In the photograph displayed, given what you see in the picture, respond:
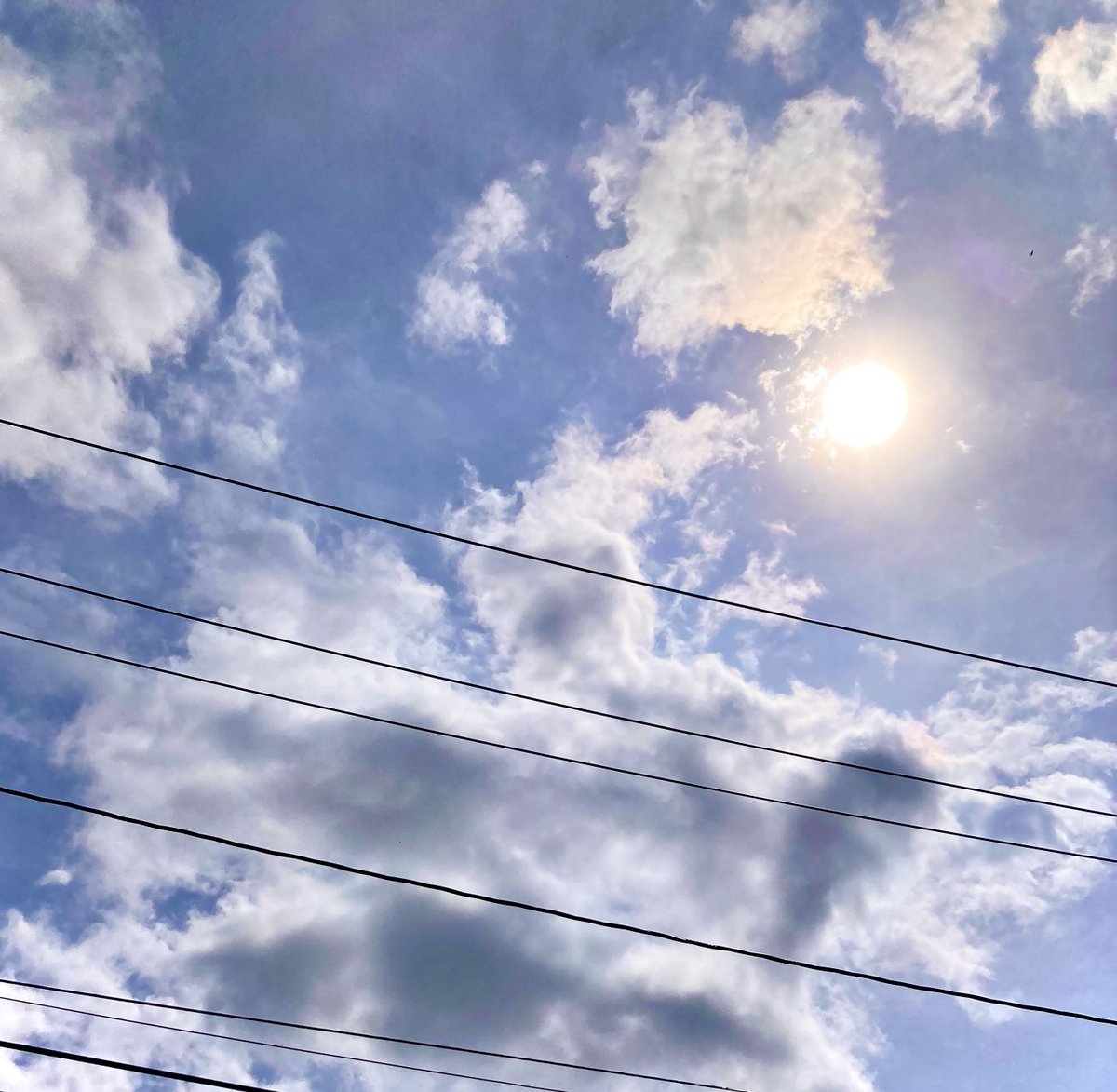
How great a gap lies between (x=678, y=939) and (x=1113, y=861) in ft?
27.6

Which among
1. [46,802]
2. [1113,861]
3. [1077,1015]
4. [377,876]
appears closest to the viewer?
[46,802]

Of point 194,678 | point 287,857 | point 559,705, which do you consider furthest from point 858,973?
point 194,678

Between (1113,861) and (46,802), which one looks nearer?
(46,802)

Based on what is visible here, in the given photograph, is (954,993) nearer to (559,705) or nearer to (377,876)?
(559,705)

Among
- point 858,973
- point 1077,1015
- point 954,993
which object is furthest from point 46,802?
point 1077,1015

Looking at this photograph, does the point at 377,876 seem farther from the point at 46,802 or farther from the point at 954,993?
the point at 954,993

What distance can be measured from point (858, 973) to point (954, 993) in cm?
148

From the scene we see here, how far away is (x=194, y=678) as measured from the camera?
12.0 metres

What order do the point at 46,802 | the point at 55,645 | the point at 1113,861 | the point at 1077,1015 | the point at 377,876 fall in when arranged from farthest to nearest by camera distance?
1. the point at 1113,861
2. the point at 55,645
3. the point at 1077,1015
4. the point at 377,876
5. the point at 46,802

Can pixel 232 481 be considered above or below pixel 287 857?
above

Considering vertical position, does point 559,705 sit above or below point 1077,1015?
above

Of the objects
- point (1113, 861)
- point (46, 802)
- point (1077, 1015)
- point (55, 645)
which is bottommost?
point (46, 802)

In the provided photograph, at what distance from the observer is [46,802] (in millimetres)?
9312

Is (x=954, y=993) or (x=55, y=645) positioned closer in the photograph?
(x=954, y=993)
